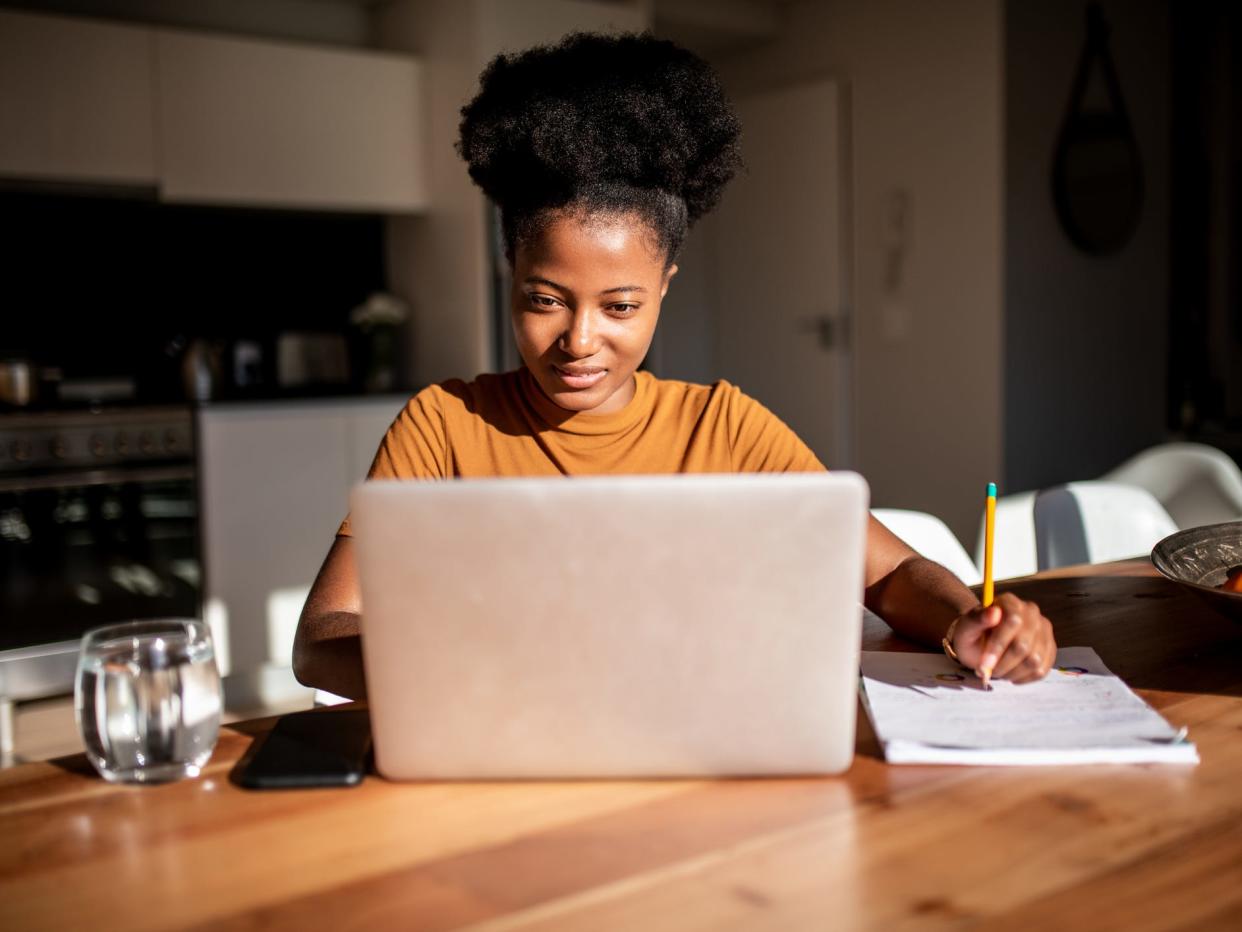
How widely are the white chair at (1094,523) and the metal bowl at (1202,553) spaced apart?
1.98ft

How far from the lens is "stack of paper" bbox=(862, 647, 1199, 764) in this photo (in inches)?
32.7

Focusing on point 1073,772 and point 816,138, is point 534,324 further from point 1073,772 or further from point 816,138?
point 816,138

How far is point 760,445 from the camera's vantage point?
1.43m

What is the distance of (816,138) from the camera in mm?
4469

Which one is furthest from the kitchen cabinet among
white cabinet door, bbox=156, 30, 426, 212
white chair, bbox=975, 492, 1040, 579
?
white chair, bbox=975, 492, 1040, 579

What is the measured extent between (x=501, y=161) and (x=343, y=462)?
246 cm

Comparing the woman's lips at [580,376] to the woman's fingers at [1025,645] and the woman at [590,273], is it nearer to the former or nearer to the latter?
the woman at [590,273]

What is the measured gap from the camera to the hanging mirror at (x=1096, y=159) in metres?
4.02

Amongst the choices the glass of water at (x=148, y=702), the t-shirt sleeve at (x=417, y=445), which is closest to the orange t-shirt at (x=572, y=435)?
the t-shirt sleeve at (x=417, y=445)

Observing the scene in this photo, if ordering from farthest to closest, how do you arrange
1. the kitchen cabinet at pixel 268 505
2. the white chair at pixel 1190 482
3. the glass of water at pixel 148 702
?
the kitchen cabinet at pixel 268 505
the white chair at pixel 1190 482
the glass of water at pixel 148 702

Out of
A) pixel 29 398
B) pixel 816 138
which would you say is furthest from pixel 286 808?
pixel 816 138

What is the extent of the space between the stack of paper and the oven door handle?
269cm

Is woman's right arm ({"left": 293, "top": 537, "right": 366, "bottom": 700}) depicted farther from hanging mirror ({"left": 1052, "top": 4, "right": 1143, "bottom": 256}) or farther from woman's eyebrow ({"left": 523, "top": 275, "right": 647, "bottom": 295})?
hanging mirror ({"left": 1052, "top": 4, "right": 1143, "bottom": 256})

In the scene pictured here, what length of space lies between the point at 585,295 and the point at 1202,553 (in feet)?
2.53
